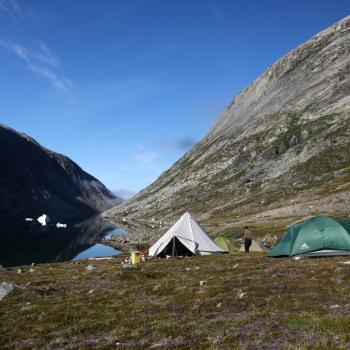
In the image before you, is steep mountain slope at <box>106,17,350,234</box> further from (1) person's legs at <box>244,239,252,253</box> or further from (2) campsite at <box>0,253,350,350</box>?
(2) campsite at <box>0,253,350,350</box>

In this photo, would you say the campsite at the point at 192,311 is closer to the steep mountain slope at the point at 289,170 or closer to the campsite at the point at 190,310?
the campsite at the point at 190,310

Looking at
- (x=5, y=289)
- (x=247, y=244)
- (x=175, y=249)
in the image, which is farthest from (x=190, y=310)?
(x=247, y=244)

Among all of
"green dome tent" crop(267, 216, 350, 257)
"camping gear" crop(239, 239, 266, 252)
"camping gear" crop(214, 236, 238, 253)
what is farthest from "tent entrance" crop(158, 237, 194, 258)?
"green dome tent" crop(267, 216, 350, 257)

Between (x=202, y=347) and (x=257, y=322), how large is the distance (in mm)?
2733

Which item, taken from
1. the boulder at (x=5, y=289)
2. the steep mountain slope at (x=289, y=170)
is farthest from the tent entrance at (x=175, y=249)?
the steep mountain slope at (x=289, y=170)

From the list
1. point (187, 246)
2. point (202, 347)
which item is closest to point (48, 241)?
point (187, 246)

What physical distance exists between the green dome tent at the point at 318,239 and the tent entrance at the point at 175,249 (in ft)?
38.2

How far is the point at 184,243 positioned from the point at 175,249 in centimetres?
108

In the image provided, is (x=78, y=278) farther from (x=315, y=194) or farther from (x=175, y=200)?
(x=175, y=200)

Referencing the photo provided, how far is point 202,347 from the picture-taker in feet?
40.2

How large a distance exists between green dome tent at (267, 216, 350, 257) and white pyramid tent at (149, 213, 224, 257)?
1031 cm

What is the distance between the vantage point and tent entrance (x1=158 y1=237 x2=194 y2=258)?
4128 centimetres

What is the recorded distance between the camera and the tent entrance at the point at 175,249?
135ft

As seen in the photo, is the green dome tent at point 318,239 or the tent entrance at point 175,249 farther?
the tent entrance at point 175,249
